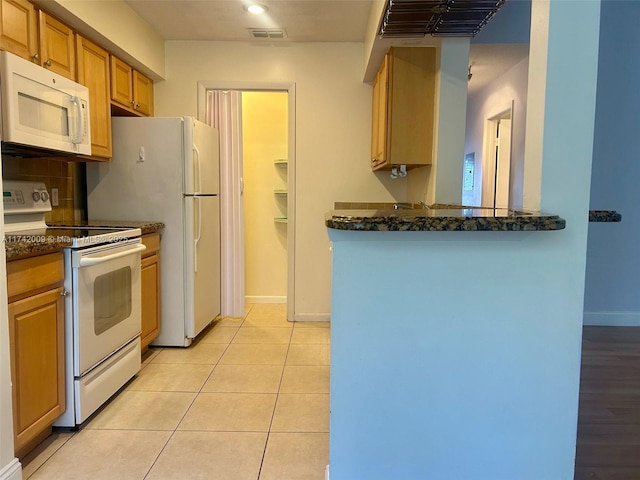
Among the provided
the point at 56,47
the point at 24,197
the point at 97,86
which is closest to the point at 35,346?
the point at 24,197

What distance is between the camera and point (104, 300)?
224 centimetres

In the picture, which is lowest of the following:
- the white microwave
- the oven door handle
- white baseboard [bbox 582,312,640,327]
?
white baseboard [bbox 582,312,640,327]

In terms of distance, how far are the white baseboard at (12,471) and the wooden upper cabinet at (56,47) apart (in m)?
1.90

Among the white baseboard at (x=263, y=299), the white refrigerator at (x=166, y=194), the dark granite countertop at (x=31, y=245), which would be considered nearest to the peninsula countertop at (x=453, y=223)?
the dark granite countertop at (x=31, y=245)

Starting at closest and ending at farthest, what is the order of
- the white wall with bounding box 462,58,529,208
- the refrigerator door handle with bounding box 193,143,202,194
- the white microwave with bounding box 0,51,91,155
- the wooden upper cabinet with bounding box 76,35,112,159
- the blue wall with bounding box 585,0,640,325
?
the white microwave with bounding box 0,51,91,155 < the wooden upper cabinet with bounding box 76,35,112,159 < the refrigerator door handle with bounding box 193,143,202,194 < the blue wall with bounding box 585,0,640,325 < the white wall with bounding box 462,58,529,208

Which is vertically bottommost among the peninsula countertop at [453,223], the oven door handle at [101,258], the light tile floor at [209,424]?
the light tile floor at [209,424]

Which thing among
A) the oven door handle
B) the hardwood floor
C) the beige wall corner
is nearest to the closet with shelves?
the beige wall corner

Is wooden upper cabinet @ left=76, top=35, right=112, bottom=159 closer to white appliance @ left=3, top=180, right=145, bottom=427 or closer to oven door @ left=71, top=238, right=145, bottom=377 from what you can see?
white appliance @ left=3, top=180, right=145, bottom=427

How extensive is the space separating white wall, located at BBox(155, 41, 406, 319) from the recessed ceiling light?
2.06 feet

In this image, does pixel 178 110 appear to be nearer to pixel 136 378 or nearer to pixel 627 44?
pixel 136 378

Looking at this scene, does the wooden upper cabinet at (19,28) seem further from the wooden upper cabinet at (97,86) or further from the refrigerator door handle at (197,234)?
the refrigerator door handle at (197,234)

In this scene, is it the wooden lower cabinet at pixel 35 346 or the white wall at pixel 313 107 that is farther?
the white wall at pixel 313 107

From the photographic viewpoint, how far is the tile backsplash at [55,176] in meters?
2.58

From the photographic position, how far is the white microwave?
6.47 feet
